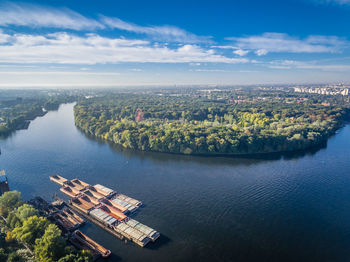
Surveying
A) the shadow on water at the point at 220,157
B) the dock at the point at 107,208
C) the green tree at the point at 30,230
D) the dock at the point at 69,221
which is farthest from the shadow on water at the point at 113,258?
the shadow on water at the point at 220,157

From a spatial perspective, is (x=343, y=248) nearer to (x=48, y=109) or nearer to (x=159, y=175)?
(x=159, y=175)

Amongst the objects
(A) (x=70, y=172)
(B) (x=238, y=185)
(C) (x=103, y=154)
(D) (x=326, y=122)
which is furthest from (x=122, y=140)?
(D) (x=326, y=122)

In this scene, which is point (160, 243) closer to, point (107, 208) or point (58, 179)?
point (107, 208)

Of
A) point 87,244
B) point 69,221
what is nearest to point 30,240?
point 87,244

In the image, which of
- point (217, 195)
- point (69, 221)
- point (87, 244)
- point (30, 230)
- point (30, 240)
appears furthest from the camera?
point (217, 195)

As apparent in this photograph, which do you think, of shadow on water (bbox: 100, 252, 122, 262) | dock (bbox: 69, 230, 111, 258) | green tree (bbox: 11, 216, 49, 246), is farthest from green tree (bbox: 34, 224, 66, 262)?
shadow on water (bbox: 100, 252, 122, 262)

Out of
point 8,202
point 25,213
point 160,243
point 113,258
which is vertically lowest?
point 113,258

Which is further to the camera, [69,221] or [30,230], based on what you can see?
[69,221]
